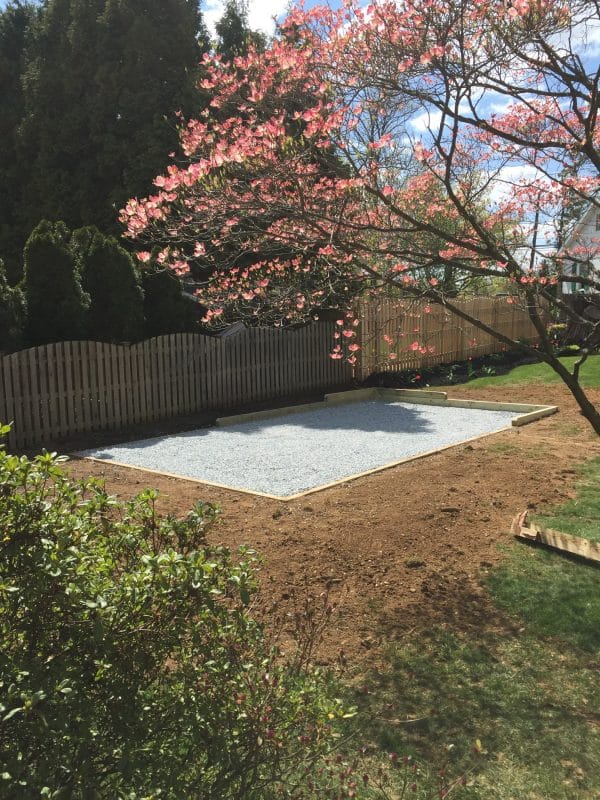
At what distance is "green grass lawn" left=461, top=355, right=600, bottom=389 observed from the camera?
1468cm

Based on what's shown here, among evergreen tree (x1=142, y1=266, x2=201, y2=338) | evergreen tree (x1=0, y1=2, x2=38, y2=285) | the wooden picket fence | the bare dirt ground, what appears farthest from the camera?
evergreen tree (x1=0, y1=2, x2=38, y2=285)

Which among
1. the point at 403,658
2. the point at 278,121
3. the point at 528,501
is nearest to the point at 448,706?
the point at 403,658

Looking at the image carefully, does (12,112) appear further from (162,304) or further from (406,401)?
(406,401)

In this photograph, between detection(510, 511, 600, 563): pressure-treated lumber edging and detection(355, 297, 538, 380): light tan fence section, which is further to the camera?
detection(355, 297, 538, 380): light tan fence section

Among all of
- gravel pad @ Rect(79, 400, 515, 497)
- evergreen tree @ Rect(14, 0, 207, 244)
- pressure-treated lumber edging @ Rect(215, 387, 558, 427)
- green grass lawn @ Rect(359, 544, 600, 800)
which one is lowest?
green grass lawn @ Rect(359, 544, 600, 800)

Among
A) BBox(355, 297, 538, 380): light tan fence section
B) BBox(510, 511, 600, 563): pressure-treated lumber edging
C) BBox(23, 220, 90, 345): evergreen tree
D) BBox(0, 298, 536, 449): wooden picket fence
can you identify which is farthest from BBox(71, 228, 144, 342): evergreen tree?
BBox(510, 511, 600, 563): pressure-treated lumber edging

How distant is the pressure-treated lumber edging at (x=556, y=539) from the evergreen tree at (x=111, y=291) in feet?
26.3

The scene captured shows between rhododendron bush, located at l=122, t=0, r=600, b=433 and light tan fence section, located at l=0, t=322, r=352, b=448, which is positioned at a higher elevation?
rhododendron bush, located at l=122, t=0, r=600, b=433

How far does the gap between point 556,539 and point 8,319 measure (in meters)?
7.98

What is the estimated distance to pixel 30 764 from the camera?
1560 millimetres

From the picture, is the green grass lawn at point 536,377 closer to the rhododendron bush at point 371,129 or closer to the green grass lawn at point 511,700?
the rhododendron bush at point 371,129

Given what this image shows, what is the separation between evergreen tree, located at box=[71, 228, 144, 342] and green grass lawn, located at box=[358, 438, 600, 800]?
28.1 feet

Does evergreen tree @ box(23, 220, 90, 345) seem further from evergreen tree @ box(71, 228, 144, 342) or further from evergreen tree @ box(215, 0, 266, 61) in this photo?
evergreen tree @ box(215, 0, 266, 61)

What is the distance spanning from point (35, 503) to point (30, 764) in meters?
0.68
